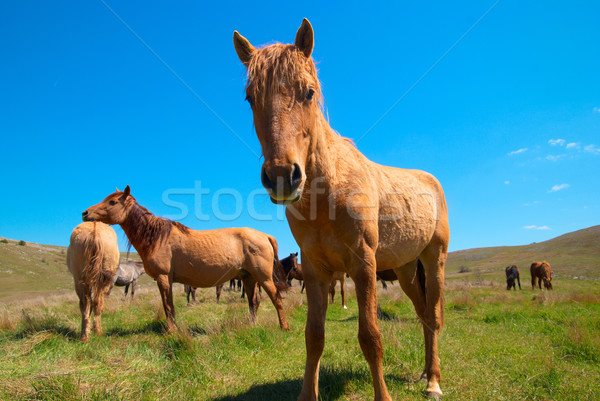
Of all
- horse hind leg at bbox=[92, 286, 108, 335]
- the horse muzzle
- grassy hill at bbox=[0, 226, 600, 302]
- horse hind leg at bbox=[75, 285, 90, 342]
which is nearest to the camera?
the horse muzzle

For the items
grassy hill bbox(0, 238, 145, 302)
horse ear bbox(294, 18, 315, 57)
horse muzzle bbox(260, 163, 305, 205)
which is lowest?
grassy hill bbox(0, 238, 145, 302)

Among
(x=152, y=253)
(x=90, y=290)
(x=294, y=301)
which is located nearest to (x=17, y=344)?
(x=90, y=290)

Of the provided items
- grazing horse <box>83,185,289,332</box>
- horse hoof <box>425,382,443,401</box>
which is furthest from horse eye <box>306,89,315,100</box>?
grazing horse <box>83,185,289,332</box>

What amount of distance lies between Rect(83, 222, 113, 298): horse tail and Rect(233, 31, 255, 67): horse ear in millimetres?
5898

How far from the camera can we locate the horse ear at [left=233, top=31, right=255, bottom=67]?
274 centimetres

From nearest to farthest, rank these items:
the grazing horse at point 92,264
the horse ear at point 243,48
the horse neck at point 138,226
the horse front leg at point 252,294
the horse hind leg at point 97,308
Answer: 1. the horse ear at point 243,48
2. the grazing horse at point 92,264
3. the horse hind leg at point 97,308
4. the horse neck at point 138,226
5. the horse front leg at point 252,294

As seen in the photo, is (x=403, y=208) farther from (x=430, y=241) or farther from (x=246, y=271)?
(x=246, y=271)

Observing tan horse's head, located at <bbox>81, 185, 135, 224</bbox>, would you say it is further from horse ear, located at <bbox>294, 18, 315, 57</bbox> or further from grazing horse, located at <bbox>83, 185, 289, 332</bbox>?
horse ear, located at <bbox>294, 18, 315, 57</bbox>

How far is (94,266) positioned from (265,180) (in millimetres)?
6323

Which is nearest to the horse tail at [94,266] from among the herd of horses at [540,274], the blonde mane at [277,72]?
the blonde mane at [277,72]

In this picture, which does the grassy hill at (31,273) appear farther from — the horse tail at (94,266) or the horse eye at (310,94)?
the horse eye at (310,94)

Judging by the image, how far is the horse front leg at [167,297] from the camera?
21.3 ft

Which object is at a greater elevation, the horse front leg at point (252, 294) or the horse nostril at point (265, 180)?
the horse nostril at point (265, 180)

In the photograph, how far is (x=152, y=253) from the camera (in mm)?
7211
